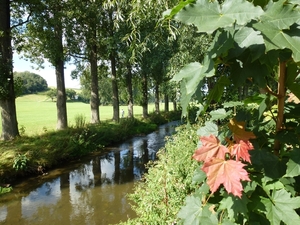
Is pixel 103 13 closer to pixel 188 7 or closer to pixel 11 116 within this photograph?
pixel 11 116

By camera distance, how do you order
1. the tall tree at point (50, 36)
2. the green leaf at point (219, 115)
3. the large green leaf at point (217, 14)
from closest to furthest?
the large green leaf at point (217, 14)
the green leaf at point (219, 115)
the tall tree at point (50, 36)

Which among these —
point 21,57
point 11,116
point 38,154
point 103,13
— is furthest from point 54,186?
point 103,13

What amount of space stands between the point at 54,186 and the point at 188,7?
7.97 meters

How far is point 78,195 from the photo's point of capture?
699 cm

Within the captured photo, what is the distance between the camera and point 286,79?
103 cm

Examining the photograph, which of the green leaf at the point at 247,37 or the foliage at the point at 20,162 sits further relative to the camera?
the foliage at the point at 20,162

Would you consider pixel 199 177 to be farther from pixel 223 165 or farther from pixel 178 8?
pixel 178 8

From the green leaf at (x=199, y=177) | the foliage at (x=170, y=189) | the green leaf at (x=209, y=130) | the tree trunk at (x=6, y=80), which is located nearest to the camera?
the green leaf at (x=199, y=177)

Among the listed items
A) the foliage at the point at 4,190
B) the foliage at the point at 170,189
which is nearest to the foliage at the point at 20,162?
the foliage at the point at 4,190

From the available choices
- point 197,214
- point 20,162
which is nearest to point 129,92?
point 20,162

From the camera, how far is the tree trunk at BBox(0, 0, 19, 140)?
9168mm

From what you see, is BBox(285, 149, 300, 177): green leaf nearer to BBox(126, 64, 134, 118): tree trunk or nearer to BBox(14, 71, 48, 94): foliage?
BBox(126, 64, 134, 118): tree trunk

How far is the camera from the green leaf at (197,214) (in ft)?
3.33

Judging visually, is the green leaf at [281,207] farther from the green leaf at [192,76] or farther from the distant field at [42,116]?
the distant field at [42,116]
